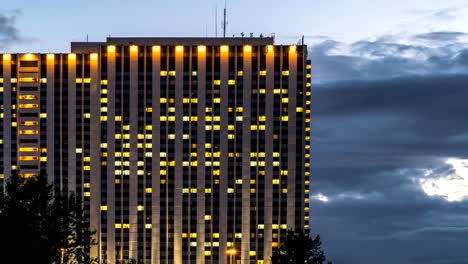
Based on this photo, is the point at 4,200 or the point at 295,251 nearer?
the point at 4,200

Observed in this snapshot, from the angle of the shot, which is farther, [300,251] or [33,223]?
[300,251]

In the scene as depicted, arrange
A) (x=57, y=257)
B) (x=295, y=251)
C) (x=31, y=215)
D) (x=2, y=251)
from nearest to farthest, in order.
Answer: (x=2, y=251), (x=31, y=215), (x=57, y=257), (x=295, y=251)

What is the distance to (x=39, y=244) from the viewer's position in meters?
58.0

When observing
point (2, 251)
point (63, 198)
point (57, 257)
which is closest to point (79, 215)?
point (63, 198)

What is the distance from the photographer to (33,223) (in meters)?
62.2

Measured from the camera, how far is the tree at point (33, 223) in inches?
2176

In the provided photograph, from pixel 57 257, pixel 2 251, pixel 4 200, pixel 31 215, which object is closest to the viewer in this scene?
pixel 2 251

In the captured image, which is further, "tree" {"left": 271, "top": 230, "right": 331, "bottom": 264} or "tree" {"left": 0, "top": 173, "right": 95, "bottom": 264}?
"tree" {"left": 271, "top": 230, "right": 331, "bottom": 264}

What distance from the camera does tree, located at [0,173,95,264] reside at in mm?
55281

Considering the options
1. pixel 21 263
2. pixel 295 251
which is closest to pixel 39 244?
pixel 21 263

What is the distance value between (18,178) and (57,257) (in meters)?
11.3

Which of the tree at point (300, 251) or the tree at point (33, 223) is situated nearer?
the tree at point (33, 223)

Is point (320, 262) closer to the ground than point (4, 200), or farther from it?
closer to the ground

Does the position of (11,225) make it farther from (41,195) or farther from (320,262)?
(320,262)
